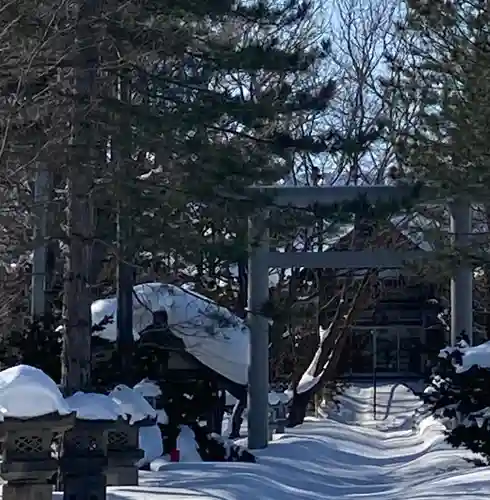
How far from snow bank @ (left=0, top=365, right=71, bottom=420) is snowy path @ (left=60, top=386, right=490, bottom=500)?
94.5 inches

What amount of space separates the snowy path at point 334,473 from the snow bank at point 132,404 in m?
0.73

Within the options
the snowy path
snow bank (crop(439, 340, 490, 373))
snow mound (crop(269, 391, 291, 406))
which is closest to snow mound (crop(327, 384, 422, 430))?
snow mound (crop(269, 391, 291, 406))

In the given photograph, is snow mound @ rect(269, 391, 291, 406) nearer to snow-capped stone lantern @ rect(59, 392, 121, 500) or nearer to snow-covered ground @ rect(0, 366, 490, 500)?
snow-covered ground @ rect(0, 366, 490, 500)

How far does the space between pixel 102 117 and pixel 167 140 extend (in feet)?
2.25

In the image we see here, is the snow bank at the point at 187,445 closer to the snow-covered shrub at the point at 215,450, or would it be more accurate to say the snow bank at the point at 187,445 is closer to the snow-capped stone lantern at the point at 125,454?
the snow-covered shrub at the point at 215,450

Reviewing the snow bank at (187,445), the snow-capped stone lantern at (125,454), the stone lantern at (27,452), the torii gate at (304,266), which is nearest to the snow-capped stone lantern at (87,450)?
the stone lantern at (27,452)

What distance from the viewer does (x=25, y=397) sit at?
31.9ft

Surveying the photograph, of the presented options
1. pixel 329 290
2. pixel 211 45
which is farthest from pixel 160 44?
pixel 329 290

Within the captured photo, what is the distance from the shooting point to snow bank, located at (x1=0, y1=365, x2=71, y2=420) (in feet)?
31.9

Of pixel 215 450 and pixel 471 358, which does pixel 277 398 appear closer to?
pixel 215 450

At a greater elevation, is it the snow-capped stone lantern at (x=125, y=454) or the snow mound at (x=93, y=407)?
the snow mound at (x=93, y=407)

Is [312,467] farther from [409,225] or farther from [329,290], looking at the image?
[329,290]

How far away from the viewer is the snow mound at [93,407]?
11.1m

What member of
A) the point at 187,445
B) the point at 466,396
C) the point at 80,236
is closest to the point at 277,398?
the point at 187,445
